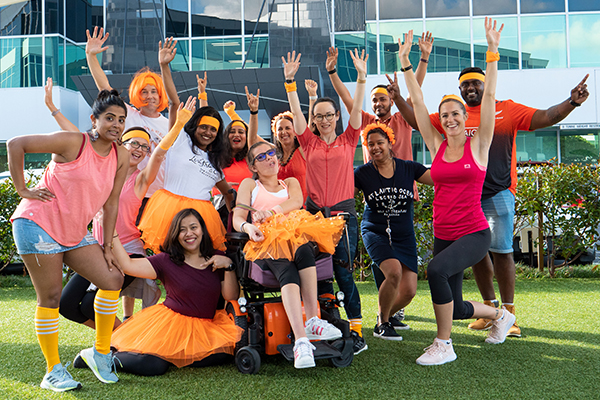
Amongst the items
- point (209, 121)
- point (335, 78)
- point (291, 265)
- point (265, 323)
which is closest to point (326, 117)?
point (335, 78)

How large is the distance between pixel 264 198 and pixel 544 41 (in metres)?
13.2

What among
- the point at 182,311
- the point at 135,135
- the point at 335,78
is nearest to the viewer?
the point at 182,311

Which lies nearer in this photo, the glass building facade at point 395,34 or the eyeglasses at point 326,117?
the eyeglasses at point 326,117

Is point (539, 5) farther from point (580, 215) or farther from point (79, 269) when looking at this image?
point (79, 269)

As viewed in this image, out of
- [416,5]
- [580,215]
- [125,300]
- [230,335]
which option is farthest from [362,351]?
[416,5]

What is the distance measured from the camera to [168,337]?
3.09m

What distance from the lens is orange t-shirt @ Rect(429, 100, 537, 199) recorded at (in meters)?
3.85

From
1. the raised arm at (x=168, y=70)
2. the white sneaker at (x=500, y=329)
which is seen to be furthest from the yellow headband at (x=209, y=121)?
the white sneaker at (x=500, y=329)

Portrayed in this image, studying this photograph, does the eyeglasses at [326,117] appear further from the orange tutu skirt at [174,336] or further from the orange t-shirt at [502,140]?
the orange tutu skirt at [174,336]

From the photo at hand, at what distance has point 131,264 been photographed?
3166mm

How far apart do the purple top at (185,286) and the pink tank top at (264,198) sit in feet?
2.06

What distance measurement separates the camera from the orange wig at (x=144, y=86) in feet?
13.4

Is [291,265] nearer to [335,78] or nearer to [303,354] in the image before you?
[303,354]

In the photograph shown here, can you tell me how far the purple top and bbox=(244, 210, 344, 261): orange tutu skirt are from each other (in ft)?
1.55
